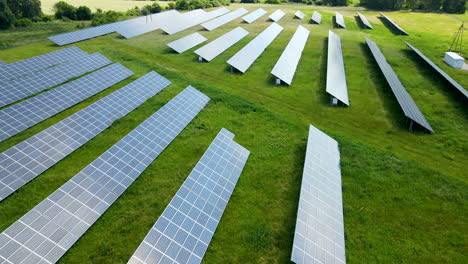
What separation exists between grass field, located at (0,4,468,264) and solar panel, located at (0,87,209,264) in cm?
72

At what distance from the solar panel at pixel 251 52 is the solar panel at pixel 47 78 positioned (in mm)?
18108

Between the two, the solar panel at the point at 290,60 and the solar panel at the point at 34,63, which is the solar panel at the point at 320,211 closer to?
the solar panel at the point at 290,60

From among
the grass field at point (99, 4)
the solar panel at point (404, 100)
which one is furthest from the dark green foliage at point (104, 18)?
the solar panel at point (404, 100)

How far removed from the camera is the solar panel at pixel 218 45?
44.0 metres

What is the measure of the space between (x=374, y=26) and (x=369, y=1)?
3516 centimetres

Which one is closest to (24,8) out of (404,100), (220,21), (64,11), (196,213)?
(64,11)

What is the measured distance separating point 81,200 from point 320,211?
14.9 m

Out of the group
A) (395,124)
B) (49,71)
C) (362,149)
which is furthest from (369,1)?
(49,71)

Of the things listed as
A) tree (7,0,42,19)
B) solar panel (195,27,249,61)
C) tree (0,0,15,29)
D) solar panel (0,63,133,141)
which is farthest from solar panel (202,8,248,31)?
tree (0,0,15,29)

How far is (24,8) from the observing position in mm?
61031

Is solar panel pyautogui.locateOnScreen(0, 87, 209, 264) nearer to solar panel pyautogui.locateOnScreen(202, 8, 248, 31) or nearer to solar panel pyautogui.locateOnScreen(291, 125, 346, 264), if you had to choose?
solar panel pyautogui.locateOnScreen(291, 125, 346, 264)

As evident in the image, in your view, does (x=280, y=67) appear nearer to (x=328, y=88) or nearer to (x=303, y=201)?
(x=328, y=88)

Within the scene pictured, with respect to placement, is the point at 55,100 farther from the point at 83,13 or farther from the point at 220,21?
the point at 220,21

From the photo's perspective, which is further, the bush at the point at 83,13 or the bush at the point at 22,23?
the bush at the point at 83,13
